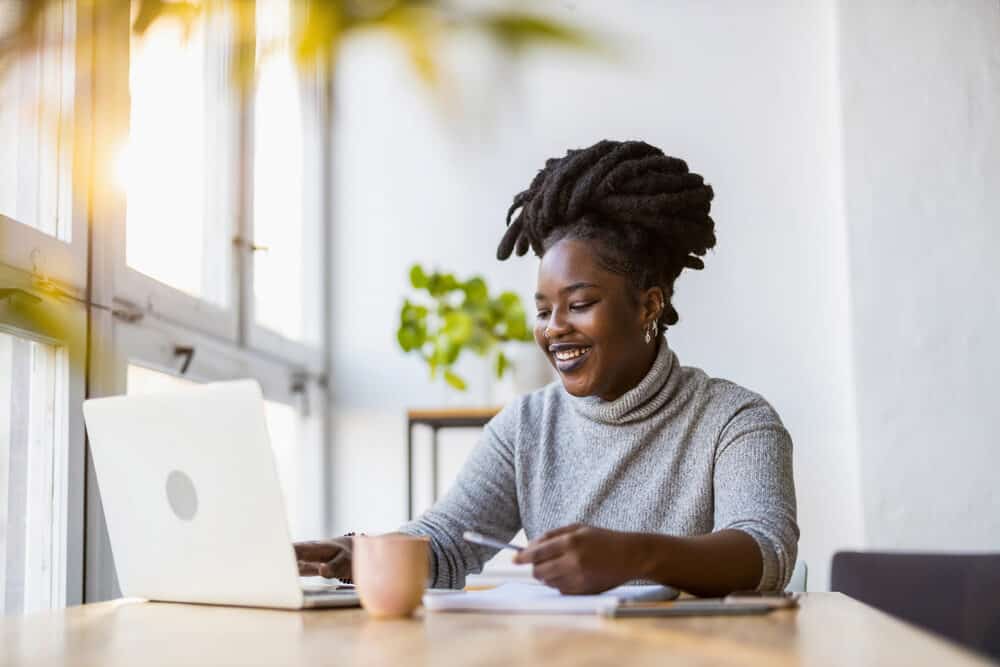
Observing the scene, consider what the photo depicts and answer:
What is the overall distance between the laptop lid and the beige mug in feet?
0.23

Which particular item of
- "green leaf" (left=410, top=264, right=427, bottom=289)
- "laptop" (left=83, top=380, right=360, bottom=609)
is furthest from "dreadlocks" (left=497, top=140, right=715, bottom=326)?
"green leaf" (left=410, top=264, right=427, bottom=289)

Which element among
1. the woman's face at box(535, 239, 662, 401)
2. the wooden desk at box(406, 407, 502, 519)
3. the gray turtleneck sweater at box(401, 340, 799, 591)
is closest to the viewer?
the gray turtleneck sweater at box(401, 340, 799, 591)

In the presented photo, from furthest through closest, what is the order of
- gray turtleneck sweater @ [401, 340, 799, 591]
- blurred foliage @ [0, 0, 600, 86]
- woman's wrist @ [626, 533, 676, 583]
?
gray turtleneck sweater @ [401, 340, 799, 591]
woman's wrist @ [626, 533, 676, 583]
blurred foliage @ [0, 0, 600, 86]

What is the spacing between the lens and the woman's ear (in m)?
1.67

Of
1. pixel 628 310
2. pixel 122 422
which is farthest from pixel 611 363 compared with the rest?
pixel 122 422

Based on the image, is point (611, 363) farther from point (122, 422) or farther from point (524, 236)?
point (122, 422)

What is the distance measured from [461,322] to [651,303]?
1188mm

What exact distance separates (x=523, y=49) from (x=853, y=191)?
8.92 feet

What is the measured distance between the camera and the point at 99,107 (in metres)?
0.58

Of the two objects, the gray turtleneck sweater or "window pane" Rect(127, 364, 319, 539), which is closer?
the gray turtleneck sweater

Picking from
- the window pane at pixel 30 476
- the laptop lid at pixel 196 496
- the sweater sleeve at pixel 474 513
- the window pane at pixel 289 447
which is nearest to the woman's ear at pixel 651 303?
the sweater sleeve at pixel 474 513

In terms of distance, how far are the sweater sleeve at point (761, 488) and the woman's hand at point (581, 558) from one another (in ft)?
0.67

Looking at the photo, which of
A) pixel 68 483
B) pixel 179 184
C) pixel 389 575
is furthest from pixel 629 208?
pixel 179 184

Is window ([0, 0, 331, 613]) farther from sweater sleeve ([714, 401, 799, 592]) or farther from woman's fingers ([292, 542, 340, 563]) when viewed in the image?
sweater sleeve ([714, 401, 799, 592])
